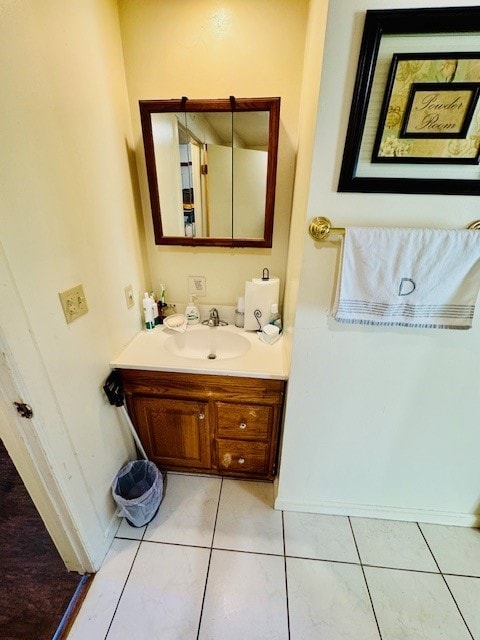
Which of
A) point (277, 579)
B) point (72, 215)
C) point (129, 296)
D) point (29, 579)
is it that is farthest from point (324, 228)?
point (29, 579)

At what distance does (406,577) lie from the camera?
41.8 inches

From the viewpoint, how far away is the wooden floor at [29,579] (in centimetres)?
94

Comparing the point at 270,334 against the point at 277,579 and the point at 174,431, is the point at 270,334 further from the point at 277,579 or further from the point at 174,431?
the point at 277,579

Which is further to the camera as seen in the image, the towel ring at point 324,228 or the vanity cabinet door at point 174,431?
the vanity cabinet door at point 174,431

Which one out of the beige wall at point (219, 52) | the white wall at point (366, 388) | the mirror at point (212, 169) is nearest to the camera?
the white wall at point (366, 388)

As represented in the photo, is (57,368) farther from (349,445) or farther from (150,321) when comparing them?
(349,445)

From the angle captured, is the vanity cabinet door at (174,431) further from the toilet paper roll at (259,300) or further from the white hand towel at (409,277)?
the white hand towel at (409,277)

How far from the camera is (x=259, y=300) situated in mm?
1345

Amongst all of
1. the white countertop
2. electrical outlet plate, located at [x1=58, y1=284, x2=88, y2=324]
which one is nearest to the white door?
electrical outlet plate, located at [x1=58, y1=284, x2=88, y2=324]

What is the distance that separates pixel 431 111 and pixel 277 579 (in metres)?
1.70

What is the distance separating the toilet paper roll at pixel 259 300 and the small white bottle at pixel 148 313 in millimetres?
519

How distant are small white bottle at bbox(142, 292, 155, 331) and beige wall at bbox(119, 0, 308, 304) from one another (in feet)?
2.42

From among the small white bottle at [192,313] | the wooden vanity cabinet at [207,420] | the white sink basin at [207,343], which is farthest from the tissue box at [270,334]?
the small white bottle at [192,313]

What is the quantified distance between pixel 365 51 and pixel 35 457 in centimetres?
148
